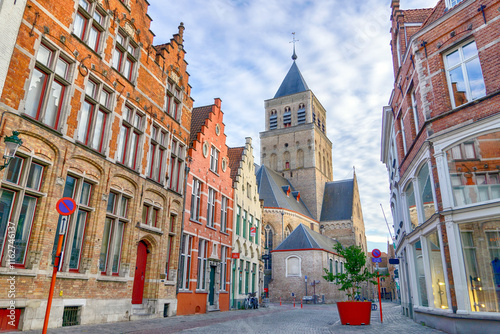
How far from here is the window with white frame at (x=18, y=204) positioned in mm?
8133

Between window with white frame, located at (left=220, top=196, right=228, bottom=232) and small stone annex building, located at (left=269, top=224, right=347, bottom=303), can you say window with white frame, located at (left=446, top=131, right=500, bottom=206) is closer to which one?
window with white frame, located at (left=220, top=196, right=228, bottom=232)

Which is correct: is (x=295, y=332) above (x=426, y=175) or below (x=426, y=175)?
below

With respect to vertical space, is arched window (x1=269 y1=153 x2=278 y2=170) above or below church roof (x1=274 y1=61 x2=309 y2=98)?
below

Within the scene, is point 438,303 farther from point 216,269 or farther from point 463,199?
point 216,269

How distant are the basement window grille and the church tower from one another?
148 ft

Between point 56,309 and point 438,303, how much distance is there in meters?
10.6

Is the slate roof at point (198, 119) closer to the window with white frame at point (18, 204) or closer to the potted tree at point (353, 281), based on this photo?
the potted tree at point (353, 281)

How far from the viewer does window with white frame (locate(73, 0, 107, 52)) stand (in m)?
10.9

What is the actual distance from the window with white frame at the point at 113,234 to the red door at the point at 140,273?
1410 mm

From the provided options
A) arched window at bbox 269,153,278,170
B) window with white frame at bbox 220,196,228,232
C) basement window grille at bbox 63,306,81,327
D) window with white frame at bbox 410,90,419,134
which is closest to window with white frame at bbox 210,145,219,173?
window with white frame at bbox 220,196,228,232

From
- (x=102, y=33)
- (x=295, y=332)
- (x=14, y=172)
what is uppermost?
(x=102, y=33)

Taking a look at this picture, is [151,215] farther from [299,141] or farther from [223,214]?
[299,141]

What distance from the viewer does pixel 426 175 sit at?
39.4 ft

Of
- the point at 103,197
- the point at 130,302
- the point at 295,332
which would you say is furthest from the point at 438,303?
the point at 103,197
